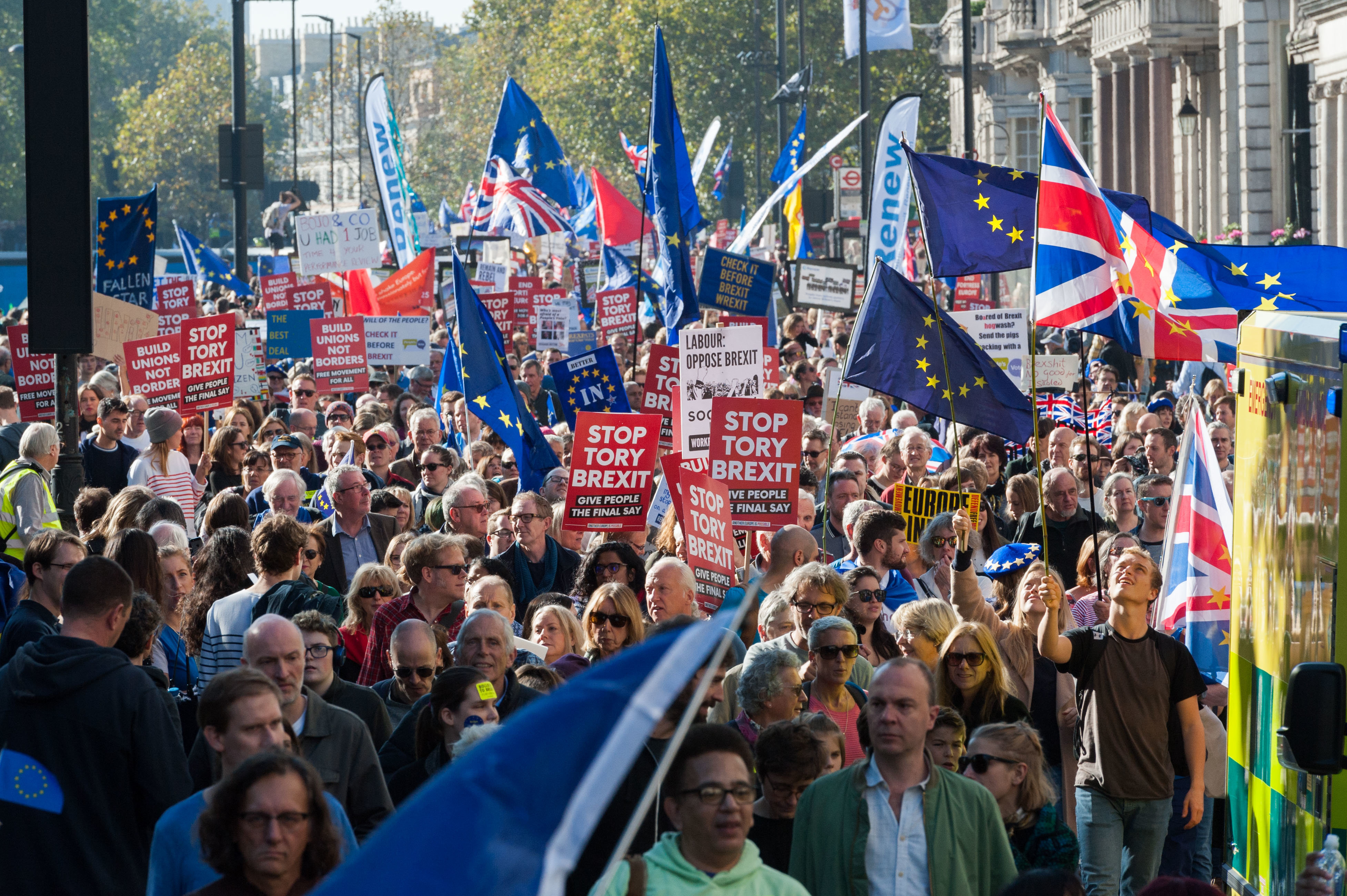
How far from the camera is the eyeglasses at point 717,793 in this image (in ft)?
13.5

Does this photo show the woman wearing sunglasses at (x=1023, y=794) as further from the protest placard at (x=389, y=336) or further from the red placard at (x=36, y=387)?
the protest placard at (x=389, y=336)

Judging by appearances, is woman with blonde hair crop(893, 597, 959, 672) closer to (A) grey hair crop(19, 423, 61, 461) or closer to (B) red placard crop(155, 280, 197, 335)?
(A) grey hair crop(19, 423, 61, 461)

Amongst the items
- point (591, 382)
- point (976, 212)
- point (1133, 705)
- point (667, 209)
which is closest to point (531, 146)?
point (667, 209)

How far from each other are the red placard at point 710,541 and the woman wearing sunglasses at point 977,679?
95.6 inches

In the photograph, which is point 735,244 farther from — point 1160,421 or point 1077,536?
point 1077,536

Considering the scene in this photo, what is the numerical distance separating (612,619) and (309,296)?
1490 centimetres

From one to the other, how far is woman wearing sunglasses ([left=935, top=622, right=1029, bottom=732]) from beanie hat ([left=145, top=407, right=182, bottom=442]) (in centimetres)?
693

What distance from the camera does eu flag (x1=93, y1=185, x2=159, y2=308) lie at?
16.8 m

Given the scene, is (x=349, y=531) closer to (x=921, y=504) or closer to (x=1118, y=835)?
(x=921, y=504)

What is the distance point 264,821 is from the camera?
396 cm

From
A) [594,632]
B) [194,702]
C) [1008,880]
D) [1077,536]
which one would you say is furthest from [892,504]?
[1008,880]

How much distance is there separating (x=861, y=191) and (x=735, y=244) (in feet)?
30.8

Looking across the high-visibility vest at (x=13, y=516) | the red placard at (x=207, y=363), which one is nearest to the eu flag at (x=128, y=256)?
→ the red placard at (x=207, y=363)

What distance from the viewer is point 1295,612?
16.7 feet
